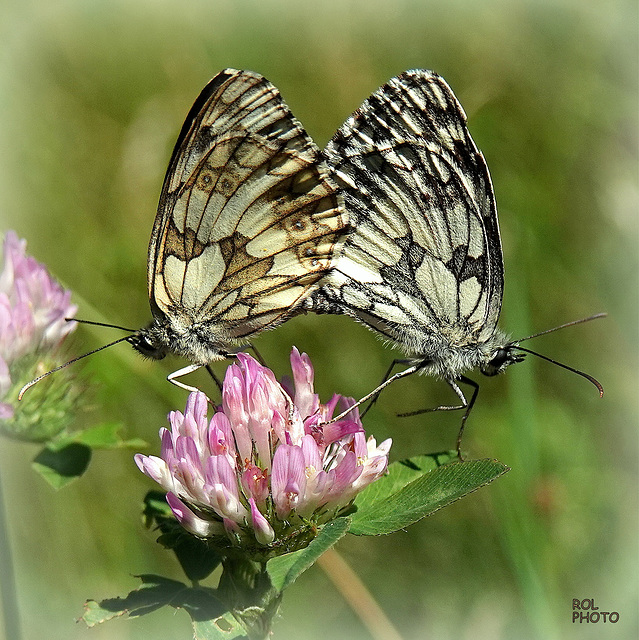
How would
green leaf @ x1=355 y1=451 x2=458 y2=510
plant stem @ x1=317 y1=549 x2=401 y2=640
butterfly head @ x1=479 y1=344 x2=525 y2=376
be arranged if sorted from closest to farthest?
green leaf @ x1=355 y1=451 x2=458 y2=510 < butterfly head @ x1=479 y1=344 x2=525 y2=376 < plant stem @ x1=317 y1=549 x2=401 y2=640

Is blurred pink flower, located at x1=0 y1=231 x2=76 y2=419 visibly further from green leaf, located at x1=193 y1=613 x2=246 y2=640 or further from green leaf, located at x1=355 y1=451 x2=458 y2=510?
green leaf, located at x1=355 y1=451 x2=458 y2=510

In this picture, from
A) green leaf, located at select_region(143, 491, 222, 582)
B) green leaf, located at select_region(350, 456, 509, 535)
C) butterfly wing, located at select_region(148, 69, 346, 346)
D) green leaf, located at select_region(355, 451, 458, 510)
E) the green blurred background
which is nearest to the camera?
green leaf, located at select_region(350, 456, 509, 535)

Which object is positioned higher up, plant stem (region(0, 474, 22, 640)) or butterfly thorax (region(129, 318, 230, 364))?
butterfly thorax (region(129, 318, 230, 364))

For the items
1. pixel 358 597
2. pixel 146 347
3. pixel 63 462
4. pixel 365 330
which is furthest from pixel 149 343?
pixel 365 330

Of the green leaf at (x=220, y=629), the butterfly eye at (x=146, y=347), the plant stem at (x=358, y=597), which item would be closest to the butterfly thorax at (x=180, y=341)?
the butterfly eye at (x=146, y=347)

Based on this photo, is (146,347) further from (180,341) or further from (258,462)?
(258,462)

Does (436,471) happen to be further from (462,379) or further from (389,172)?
(389,172)

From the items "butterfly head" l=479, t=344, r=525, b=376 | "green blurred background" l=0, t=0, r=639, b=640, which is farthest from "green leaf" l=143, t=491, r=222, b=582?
"butterfly head" l=479, t=344, r=525, b=376

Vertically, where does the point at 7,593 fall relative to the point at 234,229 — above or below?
below
